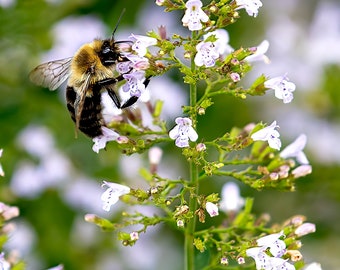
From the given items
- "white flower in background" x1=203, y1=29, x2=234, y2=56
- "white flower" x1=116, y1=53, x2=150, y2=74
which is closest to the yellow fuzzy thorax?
"white flower" x1=116, y1=53, x2=150, y2=74

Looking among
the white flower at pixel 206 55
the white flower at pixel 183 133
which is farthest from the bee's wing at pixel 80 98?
the white flower at pixel 206 55

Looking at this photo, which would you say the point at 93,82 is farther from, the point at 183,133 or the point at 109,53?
the point at 183,133

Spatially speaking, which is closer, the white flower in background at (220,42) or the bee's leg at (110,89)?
the white flower in background at (220,42)

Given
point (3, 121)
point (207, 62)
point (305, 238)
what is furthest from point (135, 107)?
point (305, 238)

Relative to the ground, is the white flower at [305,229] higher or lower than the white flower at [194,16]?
lower

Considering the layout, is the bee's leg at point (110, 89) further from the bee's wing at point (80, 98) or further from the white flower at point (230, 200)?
the white flower at point (230, 200)

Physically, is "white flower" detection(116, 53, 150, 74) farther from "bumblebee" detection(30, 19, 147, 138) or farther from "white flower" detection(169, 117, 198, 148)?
"white flower" detection(169, 117, 198, 148)

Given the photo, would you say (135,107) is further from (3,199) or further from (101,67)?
(3,199)
